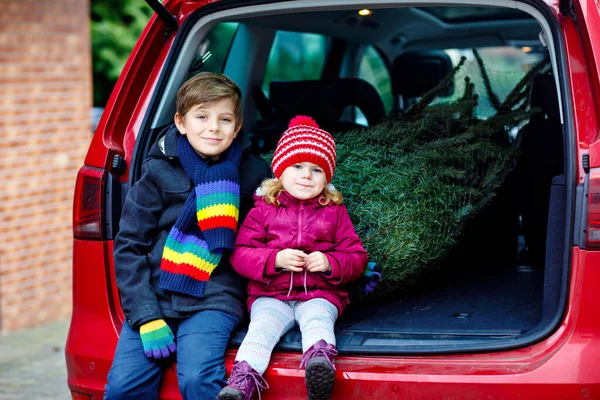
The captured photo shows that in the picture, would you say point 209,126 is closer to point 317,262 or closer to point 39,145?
point 317,262

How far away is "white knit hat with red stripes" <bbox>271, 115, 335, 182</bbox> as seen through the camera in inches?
111

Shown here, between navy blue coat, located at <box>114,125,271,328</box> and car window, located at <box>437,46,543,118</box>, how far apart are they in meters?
1.70

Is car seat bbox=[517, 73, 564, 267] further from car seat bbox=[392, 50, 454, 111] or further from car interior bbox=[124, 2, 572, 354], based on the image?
car seat bbox=[392, 50, 454, 111]

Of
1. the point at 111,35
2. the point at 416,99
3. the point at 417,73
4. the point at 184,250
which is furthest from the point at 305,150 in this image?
the point at 111,35

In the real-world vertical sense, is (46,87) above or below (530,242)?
above

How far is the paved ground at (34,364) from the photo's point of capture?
14.7 ft

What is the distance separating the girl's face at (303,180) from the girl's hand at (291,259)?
200 millimetres

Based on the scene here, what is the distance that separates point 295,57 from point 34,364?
242 centimetres

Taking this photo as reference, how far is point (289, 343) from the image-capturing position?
8.77 ft

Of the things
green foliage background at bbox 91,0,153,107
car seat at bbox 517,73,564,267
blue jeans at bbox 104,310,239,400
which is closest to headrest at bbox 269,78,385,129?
car seat at bbox 517,73,564,267

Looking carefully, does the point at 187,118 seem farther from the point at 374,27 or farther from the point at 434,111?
the point at 374,27

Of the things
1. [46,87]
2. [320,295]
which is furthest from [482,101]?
[46,87]

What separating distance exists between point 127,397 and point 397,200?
1.20 metres

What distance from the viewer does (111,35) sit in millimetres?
10742
